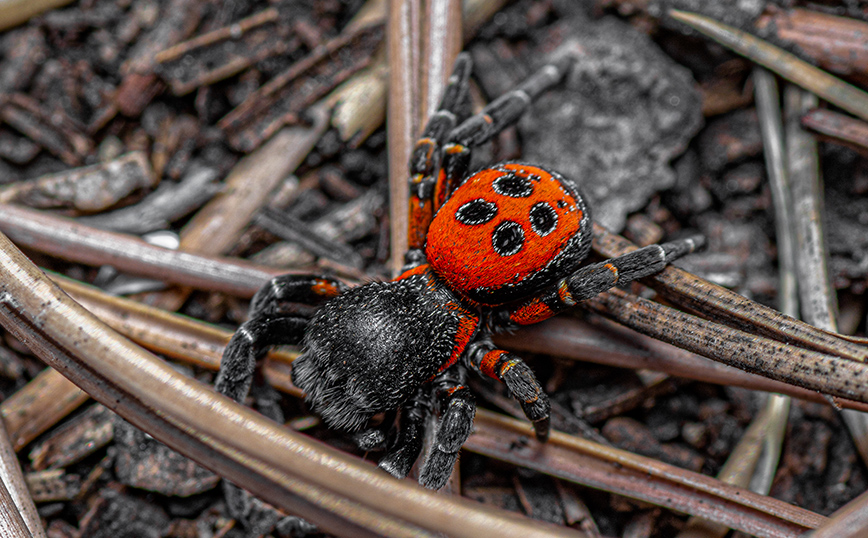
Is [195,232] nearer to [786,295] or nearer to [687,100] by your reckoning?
[687,100]

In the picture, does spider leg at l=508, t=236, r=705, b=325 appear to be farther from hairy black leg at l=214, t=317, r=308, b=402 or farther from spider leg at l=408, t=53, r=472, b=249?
hairy black leg at l=214, t=317, r=308, b=402

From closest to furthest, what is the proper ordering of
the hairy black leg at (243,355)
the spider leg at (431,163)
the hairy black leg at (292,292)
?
the hairy black leg at (243,355)
the hairy black leg at (292,292)
the spider leg at (431,163)

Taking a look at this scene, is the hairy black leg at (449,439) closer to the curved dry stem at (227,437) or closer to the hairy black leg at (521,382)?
the hairy black leg at (521,382)

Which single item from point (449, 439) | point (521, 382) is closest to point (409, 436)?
point (449, 439)

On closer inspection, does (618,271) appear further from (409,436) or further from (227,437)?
(227,437)

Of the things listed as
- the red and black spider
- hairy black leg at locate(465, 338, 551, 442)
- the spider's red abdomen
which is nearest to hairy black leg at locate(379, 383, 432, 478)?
the red and black spider

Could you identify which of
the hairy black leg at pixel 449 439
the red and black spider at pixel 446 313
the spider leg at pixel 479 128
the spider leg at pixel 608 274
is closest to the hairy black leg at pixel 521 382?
the red and black spider at pixel 446 313

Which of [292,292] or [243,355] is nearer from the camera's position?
[243,355]
